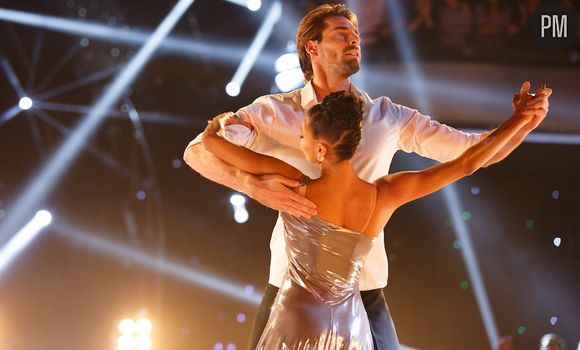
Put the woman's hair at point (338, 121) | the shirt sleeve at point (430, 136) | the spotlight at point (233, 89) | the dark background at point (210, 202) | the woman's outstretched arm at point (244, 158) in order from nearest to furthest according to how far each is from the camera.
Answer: the woman's hair at point (338, 121) < the woman's outstretched arm at point (244, 158) < the shirt sleeve at point (430, 136) < the dark background at point (210, 202) < the spotlight at point (233, 89)

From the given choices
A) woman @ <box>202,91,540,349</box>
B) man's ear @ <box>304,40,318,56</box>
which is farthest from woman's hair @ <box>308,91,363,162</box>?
man's ear @ <box>304,40,318,56</box>

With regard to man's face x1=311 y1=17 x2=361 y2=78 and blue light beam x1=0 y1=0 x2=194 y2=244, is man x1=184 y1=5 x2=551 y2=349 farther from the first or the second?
blue light beam x1=0 y1=0 x2=194 y2=244

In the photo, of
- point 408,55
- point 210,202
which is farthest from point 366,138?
point 210,202

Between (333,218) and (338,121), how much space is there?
0.94 feet

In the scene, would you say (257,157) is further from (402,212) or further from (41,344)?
(41,344)

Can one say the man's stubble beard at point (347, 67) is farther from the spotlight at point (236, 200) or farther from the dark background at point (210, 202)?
the spotlight at point (236, 200)

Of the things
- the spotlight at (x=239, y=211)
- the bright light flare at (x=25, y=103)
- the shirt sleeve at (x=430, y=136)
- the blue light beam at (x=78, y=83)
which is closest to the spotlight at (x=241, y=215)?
the spotlight at (x=239, y=211)

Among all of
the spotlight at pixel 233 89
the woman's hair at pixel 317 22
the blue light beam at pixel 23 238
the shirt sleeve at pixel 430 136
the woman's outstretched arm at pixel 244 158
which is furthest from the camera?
the blue light beam at pixel 23 238

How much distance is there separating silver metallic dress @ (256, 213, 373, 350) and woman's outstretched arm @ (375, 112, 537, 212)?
0.15 m

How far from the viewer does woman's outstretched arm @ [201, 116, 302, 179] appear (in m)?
2.11

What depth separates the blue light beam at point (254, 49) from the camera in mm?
5551

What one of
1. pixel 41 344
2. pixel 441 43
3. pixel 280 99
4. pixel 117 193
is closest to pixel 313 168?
pixel 280 99

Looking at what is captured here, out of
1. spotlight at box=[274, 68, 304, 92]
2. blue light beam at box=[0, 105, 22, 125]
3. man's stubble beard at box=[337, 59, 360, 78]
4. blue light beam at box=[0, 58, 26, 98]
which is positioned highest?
spotlight at box=[274, 68, 304, 92]

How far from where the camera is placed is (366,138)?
2393 millimetres
